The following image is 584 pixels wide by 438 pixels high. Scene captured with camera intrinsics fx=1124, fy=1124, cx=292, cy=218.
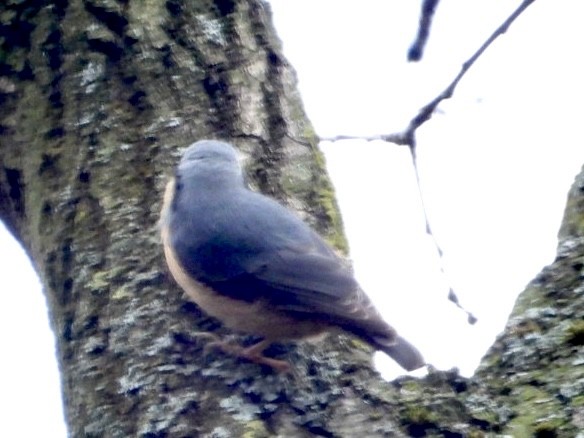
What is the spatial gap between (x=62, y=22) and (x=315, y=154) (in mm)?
748

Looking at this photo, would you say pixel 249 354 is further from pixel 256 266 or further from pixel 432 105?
pixel 432 105

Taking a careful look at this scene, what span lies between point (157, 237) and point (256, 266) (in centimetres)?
26

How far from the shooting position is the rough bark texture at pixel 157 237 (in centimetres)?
217

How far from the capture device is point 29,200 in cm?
282

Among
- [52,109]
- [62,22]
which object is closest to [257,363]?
[52,109]

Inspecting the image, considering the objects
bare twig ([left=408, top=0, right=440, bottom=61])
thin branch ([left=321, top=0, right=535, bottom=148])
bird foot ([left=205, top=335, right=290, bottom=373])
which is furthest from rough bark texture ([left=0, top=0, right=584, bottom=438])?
bare twig ([left=408, top=0, right=440, bottom=61])

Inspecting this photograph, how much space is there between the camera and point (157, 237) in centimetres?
265

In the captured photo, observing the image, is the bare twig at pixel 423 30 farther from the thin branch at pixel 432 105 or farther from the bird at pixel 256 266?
the bird at pixel 256 266

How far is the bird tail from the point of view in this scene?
8.35 feet

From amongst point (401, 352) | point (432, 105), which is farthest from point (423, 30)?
point (401, 352)

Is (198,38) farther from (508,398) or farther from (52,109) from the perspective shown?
(508,398)

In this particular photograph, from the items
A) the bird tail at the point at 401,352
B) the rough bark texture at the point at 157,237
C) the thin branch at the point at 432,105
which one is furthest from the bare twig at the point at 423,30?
the bird tail at the point at 401,352

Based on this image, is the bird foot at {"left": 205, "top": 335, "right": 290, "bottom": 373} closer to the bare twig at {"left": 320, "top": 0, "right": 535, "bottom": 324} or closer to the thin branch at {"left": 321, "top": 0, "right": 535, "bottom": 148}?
the bare twig at {"left": 320, "top": 0, "right": 535, "bottom": 324}

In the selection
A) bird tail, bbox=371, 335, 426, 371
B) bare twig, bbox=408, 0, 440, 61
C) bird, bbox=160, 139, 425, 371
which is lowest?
bird tail, bbox=371, 335, 426, 371
